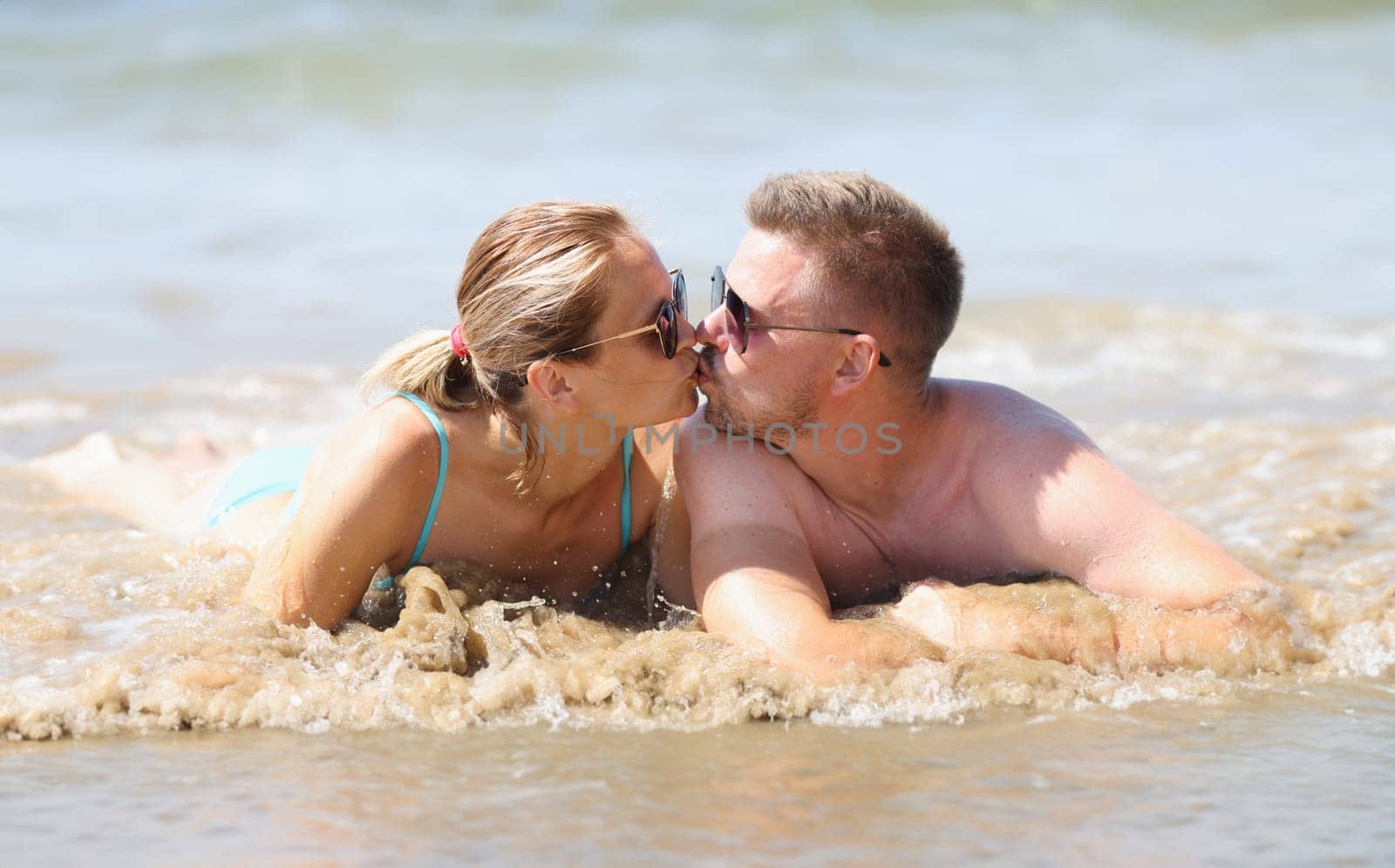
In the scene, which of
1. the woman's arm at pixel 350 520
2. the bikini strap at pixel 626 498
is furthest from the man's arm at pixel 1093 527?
the woman's arm at pixel 350 520

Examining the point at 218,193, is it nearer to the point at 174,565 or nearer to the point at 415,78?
the point at 415,78

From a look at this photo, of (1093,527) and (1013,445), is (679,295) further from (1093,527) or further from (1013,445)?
(1093,527)

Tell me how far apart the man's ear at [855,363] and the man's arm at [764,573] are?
1.06 feet

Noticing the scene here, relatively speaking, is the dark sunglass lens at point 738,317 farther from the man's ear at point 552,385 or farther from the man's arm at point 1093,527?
the man's arm at point 1093,527

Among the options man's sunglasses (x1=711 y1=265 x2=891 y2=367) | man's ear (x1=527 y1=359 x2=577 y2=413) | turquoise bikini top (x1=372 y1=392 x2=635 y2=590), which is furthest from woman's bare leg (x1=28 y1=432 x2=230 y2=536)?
man's sunglasses (x1=711 y1=265 x2=891 y2=367)

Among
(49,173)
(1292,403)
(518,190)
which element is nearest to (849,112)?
(518,190)

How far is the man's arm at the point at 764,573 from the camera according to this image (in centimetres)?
395

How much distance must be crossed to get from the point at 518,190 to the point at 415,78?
5539 mm

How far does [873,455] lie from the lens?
473cm

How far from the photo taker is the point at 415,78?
19.4m

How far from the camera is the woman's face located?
427cm

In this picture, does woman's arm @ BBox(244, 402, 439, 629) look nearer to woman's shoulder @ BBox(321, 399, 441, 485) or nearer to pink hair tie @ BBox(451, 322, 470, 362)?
woman's shoulder @ BBox(321, 399, 441, 485)

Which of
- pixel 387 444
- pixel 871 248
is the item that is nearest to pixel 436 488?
pixel 387 444

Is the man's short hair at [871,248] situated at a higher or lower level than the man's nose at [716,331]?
higher
